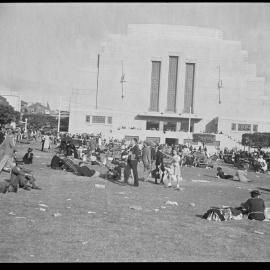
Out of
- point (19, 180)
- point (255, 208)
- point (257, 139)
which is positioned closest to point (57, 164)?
point (19, 180)

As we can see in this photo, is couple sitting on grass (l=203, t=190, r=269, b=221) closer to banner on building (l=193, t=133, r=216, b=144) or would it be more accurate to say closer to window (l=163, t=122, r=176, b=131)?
banner on building (l=193, t=133, r=216, b=144)

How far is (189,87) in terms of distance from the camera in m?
Answer: 77.0

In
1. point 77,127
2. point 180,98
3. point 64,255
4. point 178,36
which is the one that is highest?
point 178,36

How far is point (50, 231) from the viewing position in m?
8.04

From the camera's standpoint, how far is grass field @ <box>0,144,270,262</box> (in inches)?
268

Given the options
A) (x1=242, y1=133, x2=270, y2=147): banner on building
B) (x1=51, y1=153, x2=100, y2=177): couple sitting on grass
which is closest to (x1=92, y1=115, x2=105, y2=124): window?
(x1=242, y1=133, x2=270, y2=147): banner on building

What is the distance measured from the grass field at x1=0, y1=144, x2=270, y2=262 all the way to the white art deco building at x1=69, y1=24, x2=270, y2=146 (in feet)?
202

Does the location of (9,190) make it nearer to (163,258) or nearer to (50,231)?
(50,231)

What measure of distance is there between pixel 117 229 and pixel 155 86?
69.7 m

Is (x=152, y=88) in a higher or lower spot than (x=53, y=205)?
higher

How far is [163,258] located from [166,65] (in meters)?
70.9

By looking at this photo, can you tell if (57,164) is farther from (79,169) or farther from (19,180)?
(19,180)

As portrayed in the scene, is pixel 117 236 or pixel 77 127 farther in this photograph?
pixel 77 127

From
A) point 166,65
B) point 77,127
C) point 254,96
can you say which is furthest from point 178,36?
point 77,127
